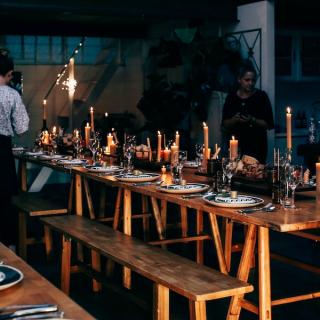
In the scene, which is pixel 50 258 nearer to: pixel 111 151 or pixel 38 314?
pixel 111 151

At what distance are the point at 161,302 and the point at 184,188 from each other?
2.46ft

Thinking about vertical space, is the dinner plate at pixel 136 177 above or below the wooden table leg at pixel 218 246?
above

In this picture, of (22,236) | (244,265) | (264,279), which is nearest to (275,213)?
(264,279)

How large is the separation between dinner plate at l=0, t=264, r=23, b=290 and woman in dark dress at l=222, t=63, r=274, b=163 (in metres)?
4.22

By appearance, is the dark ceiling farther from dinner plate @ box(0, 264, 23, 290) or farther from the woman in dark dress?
dinner plate @ box(0, 264, 23, 290)

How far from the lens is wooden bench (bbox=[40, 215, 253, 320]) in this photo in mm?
2881

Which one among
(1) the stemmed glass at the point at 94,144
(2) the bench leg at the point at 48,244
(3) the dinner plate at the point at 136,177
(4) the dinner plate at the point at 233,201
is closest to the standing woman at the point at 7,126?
(2) the bench leg at the point at 48,244

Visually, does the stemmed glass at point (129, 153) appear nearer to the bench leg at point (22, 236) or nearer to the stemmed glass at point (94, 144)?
the stemmed glass at point (94, 144)

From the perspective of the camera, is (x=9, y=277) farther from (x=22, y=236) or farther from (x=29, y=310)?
(x=22, y=236)

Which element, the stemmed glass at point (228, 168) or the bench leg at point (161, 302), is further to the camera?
the stemmed glass at point (228, 168)

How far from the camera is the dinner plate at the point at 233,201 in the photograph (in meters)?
3.19

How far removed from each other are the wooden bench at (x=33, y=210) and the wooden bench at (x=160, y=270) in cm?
78

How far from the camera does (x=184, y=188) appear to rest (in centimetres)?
370

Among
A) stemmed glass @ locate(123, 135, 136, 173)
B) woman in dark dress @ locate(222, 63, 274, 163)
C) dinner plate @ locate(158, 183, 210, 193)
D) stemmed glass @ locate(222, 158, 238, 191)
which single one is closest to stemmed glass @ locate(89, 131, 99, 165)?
stemmed glass @ locate(123, 135, 136, 173)
